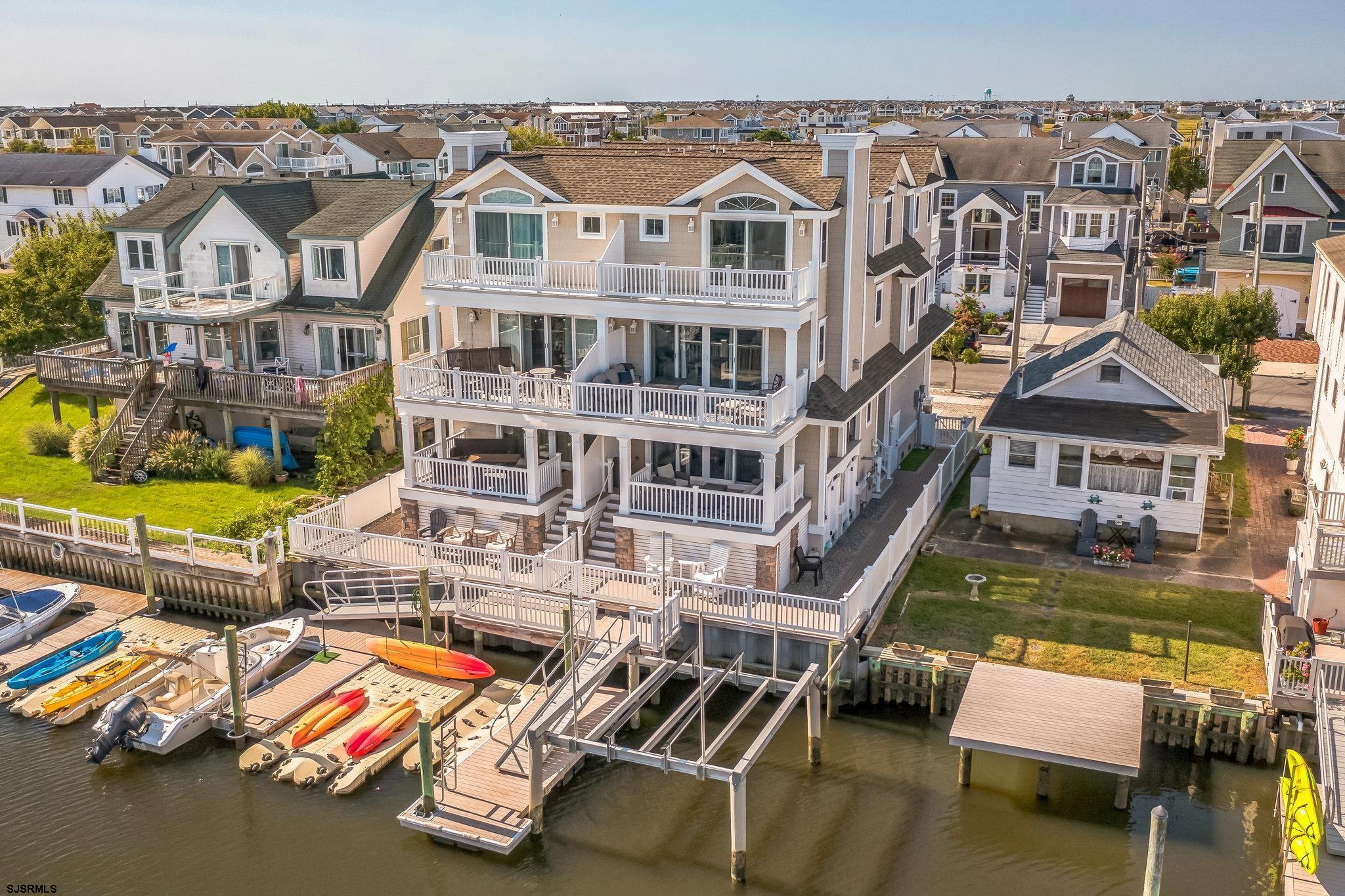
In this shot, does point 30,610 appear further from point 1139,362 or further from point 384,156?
point 384,156

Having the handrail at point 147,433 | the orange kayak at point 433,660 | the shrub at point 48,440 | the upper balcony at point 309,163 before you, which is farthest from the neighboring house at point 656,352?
the upper balcony at point 309,163

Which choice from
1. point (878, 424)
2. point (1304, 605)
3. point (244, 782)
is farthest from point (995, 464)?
point (244, 782)

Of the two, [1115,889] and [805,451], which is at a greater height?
[805,451]

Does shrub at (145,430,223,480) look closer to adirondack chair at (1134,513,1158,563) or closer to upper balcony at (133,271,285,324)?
upper balcony at (133,271,285,324)

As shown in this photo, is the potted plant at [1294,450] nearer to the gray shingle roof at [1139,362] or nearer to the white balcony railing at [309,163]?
the gray shingle roof at [1139,362]

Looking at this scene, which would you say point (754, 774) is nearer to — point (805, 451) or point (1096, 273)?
point (805, 451)

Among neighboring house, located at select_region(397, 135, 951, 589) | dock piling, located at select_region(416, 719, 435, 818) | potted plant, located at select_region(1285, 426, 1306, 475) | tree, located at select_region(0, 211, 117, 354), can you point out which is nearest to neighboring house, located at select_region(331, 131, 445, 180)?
tree, located at select_region(0, 211, 117, 354)

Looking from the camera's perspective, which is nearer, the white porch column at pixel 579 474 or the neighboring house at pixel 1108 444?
the white porch column at pixel 579 474
